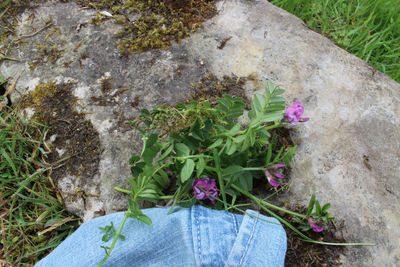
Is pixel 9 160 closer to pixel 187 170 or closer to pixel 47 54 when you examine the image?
pixel 47 54

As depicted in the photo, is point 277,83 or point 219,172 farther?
point 277,83

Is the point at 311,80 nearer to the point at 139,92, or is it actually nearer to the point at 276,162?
the point at 276,162

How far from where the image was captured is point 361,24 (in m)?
2.62

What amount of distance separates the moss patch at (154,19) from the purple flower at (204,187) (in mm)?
1006

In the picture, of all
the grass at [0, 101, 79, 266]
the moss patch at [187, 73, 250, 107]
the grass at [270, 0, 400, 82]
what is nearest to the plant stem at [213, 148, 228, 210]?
the moss patch at [187, 73, 250, 107]

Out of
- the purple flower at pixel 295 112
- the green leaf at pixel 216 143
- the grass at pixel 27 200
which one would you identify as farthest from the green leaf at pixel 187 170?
the grass at pixel 27 200

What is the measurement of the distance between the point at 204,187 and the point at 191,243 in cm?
25

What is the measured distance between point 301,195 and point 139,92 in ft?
3.60

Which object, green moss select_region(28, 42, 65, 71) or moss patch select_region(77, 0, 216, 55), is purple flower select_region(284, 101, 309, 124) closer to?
moss patch select_region(77, 0, 216, 55)

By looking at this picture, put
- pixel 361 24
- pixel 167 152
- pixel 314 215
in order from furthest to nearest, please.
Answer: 1. pixel 361 24
2. pixel 314 215
3. pixel 167 152

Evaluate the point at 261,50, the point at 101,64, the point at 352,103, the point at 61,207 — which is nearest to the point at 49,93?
the point at 101,64

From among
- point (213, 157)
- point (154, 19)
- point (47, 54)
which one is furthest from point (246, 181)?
point (47, 54)

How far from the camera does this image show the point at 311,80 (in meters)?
1.94

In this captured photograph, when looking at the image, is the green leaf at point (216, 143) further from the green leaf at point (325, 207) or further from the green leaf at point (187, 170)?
the green leaf at point (325, 207)
